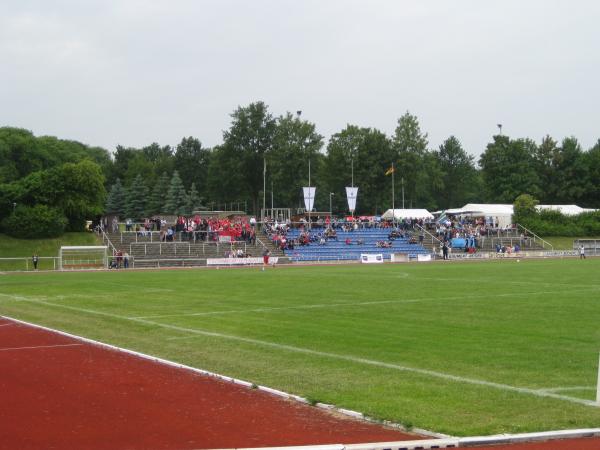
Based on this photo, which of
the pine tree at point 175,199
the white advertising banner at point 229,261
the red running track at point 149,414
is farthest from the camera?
the pine tree at point 175,199

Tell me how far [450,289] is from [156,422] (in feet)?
68.1

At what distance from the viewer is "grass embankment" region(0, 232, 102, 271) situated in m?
55.1

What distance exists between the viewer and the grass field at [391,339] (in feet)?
29.2

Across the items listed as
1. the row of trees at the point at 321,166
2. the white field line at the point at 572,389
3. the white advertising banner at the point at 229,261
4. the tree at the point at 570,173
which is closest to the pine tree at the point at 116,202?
the row of trees at the point at 321,166

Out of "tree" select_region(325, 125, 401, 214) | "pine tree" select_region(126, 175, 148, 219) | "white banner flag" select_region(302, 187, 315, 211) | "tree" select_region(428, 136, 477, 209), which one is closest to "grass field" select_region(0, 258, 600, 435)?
"white banner flag" select_region(302, 187, 315, 211)

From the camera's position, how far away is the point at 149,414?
834cm

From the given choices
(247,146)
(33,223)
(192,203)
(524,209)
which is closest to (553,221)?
(524,209)

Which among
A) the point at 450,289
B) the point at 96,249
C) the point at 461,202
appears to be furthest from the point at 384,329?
the point at 461,202

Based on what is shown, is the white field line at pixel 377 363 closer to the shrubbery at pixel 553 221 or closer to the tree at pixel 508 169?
the shrubbery at pixel 553 221

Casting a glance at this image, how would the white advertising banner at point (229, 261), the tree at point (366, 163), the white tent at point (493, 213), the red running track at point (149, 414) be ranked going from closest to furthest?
the red running track at point (149, 414)
the white advertising banner at point (229, 261)
the white tent at point (493, 213)
the tree at point (366, 163)

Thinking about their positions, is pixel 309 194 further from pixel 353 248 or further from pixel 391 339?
pixel 391 339

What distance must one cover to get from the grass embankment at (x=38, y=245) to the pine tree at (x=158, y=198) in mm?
44929

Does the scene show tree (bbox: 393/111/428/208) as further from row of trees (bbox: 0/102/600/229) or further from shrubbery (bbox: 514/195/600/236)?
shrubbery (bbox: 514/195/600/236)

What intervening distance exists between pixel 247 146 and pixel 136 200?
61.3 ft
